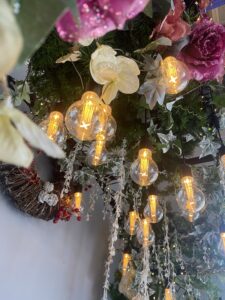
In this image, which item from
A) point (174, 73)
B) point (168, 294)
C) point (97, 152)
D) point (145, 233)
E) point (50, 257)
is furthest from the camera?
point (168, 294)

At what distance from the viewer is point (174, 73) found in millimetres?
692

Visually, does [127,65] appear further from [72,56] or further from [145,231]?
[145,231]

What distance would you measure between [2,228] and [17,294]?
0.25m

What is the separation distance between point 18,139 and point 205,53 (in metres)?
0.53

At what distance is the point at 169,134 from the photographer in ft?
3.28

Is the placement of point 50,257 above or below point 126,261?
above

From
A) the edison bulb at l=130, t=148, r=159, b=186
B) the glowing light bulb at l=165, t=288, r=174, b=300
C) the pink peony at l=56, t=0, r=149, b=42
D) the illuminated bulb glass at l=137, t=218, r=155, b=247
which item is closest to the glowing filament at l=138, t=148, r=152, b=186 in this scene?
the edison bulb at l=130, t=148, r=159, b=186

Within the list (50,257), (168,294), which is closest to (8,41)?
(50,257)

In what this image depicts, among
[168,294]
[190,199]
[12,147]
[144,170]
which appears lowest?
[168,294]

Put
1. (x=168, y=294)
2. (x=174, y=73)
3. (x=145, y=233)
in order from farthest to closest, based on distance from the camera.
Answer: (x=168, y=294), (x=145, y=233), (x=174, y=73)

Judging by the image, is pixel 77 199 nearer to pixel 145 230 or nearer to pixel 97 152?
pixel 145 230

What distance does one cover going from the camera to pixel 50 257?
58.8 inches

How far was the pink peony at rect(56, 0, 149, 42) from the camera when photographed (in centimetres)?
26

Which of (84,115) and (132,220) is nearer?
(84,115)
